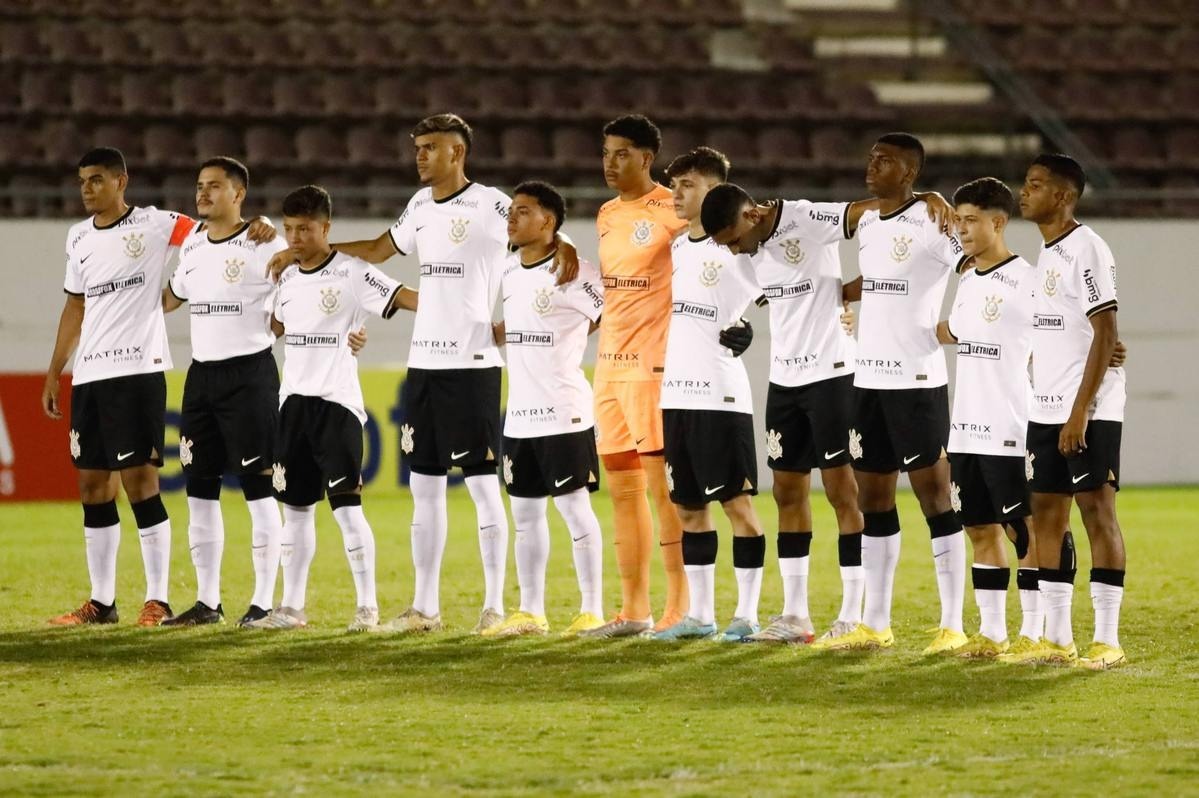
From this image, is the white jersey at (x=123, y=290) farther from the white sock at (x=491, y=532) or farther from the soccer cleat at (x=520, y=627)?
the soccer cleat at (x=520, y=627)

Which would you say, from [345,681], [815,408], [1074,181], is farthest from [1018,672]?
[345,681]

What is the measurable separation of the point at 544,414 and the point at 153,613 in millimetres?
2157

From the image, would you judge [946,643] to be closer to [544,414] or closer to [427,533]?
[544,414]

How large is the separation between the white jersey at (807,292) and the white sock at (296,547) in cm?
235

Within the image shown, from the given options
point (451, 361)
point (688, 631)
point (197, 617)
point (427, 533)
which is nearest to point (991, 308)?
point (688, 631)

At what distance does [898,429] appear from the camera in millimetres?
7598

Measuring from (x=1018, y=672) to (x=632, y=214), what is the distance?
277 cm

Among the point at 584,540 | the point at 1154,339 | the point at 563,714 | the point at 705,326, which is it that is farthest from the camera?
the point at 1154,339

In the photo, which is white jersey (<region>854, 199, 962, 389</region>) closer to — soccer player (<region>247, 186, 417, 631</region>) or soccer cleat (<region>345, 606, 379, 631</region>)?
soccer player (<region>247, 186, 417, 631</region>)

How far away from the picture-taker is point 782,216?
311 inches

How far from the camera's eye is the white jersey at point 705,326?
7.95 meters

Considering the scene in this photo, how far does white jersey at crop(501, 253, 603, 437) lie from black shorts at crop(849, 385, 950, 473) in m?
1.34

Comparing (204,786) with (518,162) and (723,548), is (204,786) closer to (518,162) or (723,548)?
(723,548)

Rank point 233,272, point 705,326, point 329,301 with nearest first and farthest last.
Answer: point 705,326, point 329,301, point 233,272
